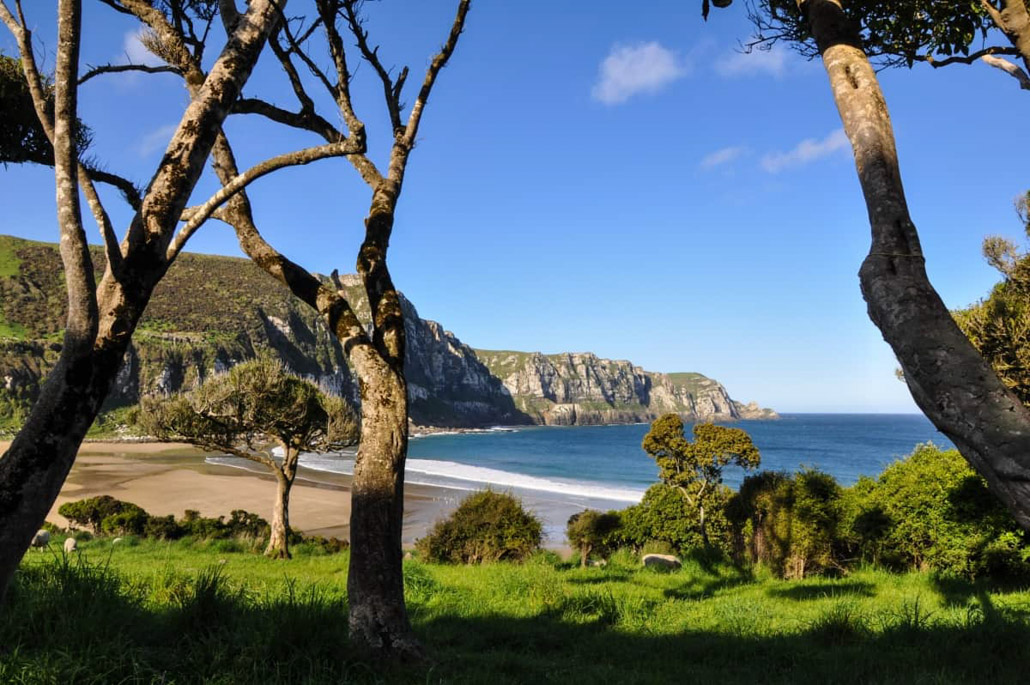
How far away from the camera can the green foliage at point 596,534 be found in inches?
722

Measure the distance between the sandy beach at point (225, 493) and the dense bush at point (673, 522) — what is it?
1045cm

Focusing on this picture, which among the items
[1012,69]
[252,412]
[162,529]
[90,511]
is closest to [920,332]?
[1012,69]

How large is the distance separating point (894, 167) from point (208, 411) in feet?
64.9

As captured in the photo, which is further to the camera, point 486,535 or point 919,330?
point 486,535

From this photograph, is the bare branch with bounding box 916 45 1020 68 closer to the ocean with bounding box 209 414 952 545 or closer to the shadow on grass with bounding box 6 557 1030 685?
the shadow on grass with bounding box 6 557 1030 685

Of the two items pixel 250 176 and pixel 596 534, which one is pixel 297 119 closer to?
pixel 250 176

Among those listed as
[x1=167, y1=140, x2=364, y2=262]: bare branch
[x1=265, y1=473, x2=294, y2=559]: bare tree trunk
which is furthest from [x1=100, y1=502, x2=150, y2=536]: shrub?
[x1=167, y1=140, x2=364, y2=262]: bare branch

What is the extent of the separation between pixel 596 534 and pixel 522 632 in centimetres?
1279

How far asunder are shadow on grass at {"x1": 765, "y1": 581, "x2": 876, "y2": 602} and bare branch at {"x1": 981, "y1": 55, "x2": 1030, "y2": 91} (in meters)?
7.41

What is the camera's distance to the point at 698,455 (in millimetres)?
18312

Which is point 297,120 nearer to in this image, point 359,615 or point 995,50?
point 359,615

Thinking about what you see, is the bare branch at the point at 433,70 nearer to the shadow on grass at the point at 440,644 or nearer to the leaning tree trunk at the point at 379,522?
the leaning tree trunk at the point at 379,522

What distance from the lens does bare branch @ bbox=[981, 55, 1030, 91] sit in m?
4.38

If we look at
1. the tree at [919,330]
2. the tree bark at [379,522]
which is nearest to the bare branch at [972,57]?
the tree at [919,330]
